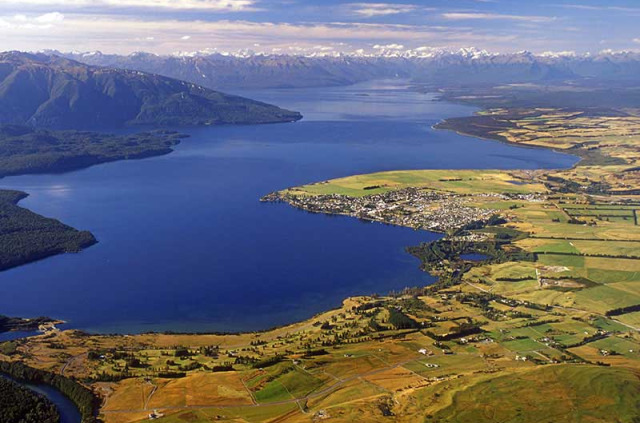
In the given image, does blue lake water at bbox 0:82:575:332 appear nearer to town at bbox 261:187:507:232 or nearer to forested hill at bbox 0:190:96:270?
forested hill at bbox 0:190:96:270

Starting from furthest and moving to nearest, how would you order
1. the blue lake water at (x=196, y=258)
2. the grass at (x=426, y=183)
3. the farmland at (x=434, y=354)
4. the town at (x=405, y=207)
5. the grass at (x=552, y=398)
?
the grass at (x=426, y=183)
the town at (x=405, y=207)
the blue lake water at (x=196, y=258)
the farmland at (x=434, y=354)
the grass at (x=552, y=398)

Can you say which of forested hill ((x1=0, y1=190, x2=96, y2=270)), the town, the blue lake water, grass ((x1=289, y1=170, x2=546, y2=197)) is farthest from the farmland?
grass ((x1=289, y1=170, x2=546, y2=197))

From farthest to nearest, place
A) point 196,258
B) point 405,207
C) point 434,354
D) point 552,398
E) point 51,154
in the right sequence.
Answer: point 51,154 → point 405,207 → point 196,258 → point 434,354 → point 552,398

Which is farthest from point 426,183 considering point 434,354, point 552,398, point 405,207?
point 552,398

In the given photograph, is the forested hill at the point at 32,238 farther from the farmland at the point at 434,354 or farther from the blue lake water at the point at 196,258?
the farmland at the point at 434,354

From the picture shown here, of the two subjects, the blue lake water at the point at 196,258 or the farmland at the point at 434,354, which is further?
the blue lake water at the point at 196,258

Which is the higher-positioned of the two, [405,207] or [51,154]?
[51,154]

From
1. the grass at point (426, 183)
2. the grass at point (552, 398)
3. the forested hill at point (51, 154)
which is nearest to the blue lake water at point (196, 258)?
the forested hill at point (51, 154)

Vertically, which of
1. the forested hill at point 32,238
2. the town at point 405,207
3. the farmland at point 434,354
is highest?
the town at point 405,207

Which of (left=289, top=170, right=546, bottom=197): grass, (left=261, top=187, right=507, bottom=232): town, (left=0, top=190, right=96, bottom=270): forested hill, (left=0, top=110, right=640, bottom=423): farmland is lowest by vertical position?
(left=0, top=110, right=640, bottom=423): farmland

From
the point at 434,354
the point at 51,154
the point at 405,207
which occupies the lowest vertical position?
the point at 434,354

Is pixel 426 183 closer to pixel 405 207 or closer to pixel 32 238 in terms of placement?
pixel 405 207

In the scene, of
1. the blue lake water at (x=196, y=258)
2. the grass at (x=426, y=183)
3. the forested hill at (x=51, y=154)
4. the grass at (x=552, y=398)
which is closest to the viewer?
the grass at (x=552, y=398)
